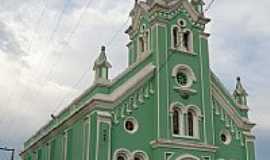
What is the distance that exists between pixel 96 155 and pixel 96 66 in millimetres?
6037

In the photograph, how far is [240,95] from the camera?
37.2 metres

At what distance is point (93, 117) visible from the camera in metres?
30.7

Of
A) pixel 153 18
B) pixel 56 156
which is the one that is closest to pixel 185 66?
pixel 153 18

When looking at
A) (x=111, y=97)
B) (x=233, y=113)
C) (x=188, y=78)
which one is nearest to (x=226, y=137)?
(x=233, y=113)

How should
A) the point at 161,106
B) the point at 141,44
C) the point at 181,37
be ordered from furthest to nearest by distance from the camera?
the point at 141,44 < the point at 181,37 < the point at 161,106

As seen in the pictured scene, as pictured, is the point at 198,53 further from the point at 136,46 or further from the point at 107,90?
the point at 107,90

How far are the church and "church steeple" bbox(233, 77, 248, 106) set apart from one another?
76mm

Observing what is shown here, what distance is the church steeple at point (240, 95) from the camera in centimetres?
3712

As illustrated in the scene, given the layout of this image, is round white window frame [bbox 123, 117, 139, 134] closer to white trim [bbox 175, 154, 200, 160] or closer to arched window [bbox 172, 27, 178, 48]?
white trim [bbox 175, 154, 200, 160]

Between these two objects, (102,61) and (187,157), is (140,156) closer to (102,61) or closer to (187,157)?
(187,157)

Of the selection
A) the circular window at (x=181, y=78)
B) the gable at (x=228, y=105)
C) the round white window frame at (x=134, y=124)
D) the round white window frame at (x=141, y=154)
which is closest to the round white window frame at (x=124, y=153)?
the round white window frame at (x=141, y=154)

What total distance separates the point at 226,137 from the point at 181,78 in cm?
542

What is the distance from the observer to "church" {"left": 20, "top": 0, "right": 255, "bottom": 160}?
31.2 metres

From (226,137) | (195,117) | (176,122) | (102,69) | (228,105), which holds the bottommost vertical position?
(226,137)
